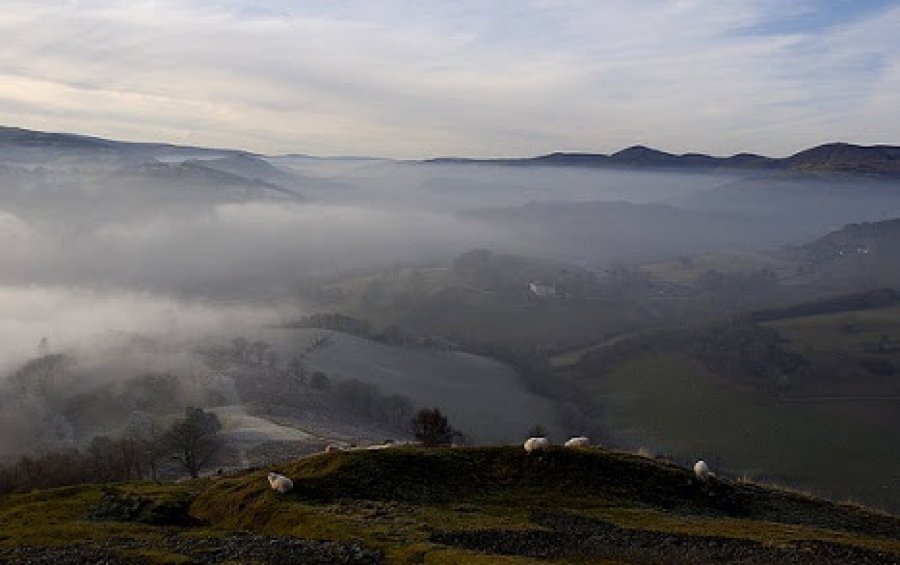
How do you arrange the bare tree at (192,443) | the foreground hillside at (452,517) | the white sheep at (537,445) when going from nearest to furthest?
the foreground hillside at (452,517) → the white sheep at (537,445) → the bare tree at (192,443)

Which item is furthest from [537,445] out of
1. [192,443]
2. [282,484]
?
[192,443]

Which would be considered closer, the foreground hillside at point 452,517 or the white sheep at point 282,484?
the foreground hillside at point 452,517

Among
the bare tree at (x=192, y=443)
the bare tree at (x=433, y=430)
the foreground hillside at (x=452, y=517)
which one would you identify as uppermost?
the foreground hillside at (x=452, y=517)

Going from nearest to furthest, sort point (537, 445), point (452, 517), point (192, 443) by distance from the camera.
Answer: point (452, 517) < point (537, 445) < point (192, 443)

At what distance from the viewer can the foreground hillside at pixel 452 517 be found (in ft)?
129

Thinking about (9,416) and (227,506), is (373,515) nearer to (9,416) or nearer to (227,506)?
(227,506)

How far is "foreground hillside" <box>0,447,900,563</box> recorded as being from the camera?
3928 centimetres

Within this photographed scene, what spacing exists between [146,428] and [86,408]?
31.6 meters

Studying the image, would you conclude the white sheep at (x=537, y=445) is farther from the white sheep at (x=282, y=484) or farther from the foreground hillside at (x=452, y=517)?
the white sheep at (x=282, y=484)

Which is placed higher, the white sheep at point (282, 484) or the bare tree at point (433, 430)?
the white sheep at point (282, 484)

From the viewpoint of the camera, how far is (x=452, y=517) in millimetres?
44625

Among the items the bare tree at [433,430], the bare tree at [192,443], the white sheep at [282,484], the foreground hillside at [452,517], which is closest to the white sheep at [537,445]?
the foreground hillside at [452,517]

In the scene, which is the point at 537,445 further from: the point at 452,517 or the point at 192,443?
the point at 192,443

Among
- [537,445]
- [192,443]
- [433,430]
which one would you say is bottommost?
[192,443]
